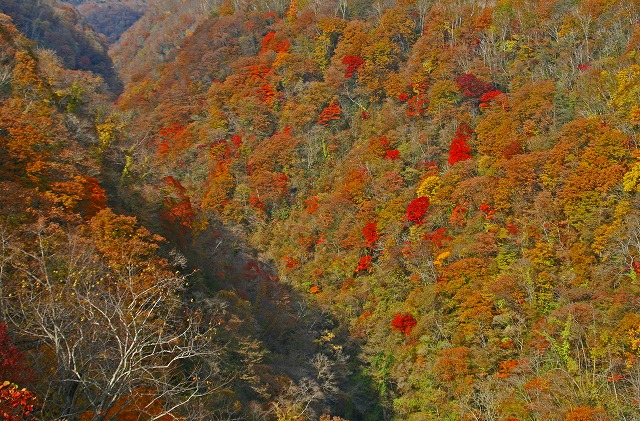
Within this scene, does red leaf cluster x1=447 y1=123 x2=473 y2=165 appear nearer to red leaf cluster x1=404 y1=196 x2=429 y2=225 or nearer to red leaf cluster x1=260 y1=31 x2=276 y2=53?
red leaf cluster x1=404 y1=196 x2=429 y2=225

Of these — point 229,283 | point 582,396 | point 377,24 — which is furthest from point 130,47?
point 582,396

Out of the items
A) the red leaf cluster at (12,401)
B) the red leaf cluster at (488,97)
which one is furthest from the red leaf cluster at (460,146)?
the red leaf cluster at (12,401)

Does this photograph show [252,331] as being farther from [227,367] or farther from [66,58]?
[66,58]

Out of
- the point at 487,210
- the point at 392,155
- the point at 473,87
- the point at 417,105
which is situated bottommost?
the point at 392,155

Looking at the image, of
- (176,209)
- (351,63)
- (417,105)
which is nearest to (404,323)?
(176,209)

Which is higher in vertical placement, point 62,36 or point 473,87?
point 473,87

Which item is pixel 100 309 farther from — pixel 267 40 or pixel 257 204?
pixel 267 40

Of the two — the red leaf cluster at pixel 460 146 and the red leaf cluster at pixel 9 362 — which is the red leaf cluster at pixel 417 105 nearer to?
the red leaf cluster at pixel 460 146
